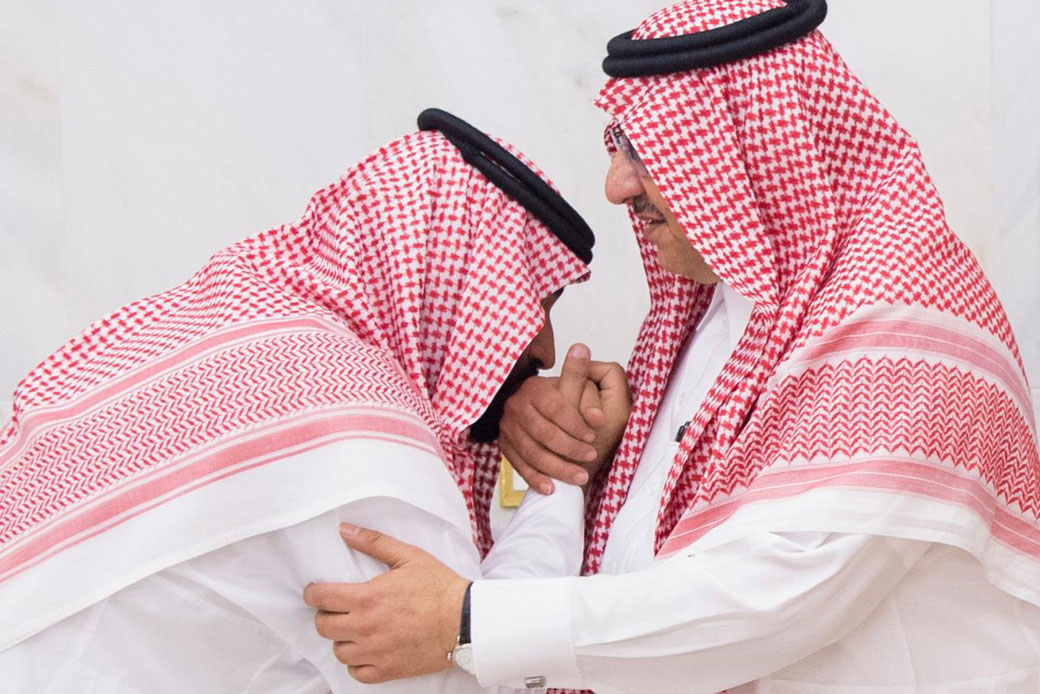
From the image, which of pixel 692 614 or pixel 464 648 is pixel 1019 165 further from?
pixel 464 648

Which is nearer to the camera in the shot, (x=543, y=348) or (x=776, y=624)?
(x=776, y=624)

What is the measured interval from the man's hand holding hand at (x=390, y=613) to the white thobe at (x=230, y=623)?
3cm

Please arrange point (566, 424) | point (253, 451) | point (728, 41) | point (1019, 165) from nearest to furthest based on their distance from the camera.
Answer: point (253, 451) < point (728, 41) < point (566, 424) < point (1019, 165)

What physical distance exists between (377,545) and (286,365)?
0.29m

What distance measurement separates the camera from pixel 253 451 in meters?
1.56

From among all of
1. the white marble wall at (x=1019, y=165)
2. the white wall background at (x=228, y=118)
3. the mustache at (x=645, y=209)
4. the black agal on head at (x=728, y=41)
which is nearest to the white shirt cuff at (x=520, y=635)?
the mustache at (x=645, y=209)

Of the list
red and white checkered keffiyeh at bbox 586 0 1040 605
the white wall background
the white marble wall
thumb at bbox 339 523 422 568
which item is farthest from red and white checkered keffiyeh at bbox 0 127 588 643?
the white marble wall

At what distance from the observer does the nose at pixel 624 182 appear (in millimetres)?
1922

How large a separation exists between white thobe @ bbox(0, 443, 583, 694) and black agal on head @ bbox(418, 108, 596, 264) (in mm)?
547

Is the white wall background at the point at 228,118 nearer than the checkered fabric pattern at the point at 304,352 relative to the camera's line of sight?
No

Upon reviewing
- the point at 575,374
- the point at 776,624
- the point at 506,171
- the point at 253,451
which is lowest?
the point at 776,624

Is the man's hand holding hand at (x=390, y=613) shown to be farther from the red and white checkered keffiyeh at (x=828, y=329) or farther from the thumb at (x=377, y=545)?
the red and white checkered keffiyeh at (x=828, y=329)

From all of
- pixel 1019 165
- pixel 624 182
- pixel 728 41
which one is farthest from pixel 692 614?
pixel 1019 165

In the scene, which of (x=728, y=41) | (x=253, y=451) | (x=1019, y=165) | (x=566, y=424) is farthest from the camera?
(x=1019, y=165)
